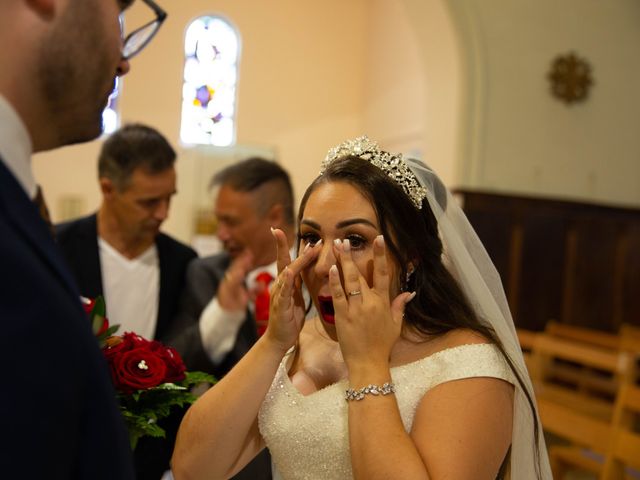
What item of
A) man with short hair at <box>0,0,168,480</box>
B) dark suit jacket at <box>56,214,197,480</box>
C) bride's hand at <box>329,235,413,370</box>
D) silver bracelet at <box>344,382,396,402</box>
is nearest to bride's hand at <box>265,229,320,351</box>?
bride's hand at <box>329,235,413,370</box>

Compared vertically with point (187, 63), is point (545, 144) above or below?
below

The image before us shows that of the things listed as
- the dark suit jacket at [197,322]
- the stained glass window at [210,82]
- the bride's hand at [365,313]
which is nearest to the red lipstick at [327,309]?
the bride's hand at [365,313]

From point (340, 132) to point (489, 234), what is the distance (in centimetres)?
442

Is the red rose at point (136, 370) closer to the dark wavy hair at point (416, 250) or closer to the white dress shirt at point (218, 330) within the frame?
the dark wavy hair at point (416, 250)

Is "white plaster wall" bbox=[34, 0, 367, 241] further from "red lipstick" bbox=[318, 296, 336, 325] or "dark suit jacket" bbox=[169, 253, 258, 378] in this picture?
"red lipstick" bbox=[318, 296, 336, 325]

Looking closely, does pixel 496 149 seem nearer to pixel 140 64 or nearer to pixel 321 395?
pixel 140 64

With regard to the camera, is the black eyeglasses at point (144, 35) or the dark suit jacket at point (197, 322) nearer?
the black eyeglasses at point (144, 35)

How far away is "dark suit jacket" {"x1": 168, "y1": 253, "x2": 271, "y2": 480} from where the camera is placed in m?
2.75

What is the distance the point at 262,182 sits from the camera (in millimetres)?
3420

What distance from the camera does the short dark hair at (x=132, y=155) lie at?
3.14 m

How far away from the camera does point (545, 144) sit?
26.6 ft

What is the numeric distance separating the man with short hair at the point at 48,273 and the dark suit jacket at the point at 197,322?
1.46 metres

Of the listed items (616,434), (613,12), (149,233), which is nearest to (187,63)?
(613,12)

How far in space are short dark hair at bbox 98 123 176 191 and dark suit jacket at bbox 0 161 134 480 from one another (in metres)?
2.34
